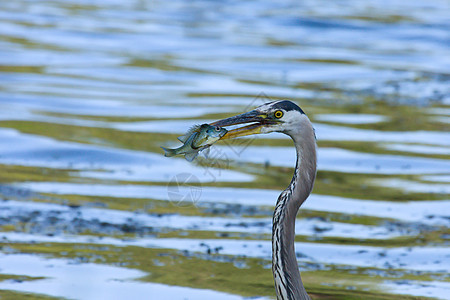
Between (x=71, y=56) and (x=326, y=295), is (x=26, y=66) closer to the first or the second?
(x=71, y=56)

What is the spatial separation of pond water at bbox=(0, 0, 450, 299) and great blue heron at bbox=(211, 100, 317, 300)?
1562 mm

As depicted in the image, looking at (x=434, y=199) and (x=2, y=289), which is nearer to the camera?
(x=2, y=289)

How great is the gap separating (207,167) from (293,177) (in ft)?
17.9

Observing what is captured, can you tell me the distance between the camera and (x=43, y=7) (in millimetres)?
26938

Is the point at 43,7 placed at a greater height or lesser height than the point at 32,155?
A: greater

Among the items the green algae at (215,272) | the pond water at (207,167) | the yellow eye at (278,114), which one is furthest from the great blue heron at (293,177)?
the green algae at (215,272)

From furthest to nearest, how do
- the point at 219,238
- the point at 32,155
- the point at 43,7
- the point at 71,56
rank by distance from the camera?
1. the point at 43,7
2. the point at 71,56
3. the point at 32,155
4. the point at 219,238

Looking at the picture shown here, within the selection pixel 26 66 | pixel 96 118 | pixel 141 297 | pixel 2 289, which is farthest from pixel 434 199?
pixel 26 66

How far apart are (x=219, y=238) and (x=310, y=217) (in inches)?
49.1

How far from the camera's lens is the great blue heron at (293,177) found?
4715mm

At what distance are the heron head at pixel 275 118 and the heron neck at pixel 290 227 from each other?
77mm

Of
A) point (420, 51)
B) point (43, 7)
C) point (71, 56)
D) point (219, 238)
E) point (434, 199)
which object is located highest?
point (43, 7)

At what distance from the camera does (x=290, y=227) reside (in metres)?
4.81

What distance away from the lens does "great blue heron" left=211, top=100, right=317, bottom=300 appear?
15.5 feet
